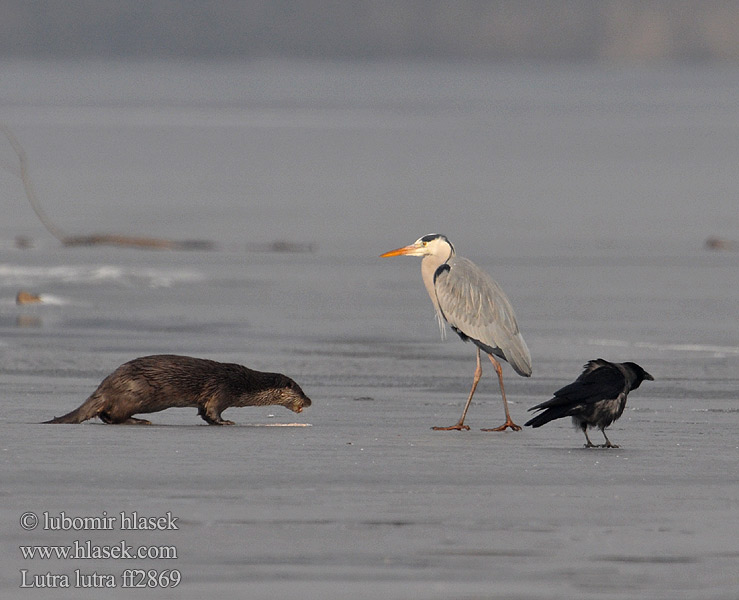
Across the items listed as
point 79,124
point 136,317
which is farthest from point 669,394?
point 79,124

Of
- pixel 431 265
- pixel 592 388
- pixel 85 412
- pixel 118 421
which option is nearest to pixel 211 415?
pixel 118 421

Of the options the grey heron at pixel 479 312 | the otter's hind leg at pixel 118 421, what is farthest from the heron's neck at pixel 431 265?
the otter's hind leg at pixel 118 421

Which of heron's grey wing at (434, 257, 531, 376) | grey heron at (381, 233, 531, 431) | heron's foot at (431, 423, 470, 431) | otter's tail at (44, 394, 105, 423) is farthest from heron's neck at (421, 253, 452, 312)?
otter's tail at (44, 394, 105, 423)

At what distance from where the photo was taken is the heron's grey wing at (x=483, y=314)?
31.7ft

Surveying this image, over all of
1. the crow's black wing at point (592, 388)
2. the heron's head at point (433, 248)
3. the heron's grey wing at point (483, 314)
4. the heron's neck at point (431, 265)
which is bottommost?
the crow's black wing at point (592, 388)

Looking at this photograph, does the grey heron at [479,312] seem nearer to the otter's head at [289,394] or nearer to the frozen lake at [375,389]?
the frozen lake at [375,389]

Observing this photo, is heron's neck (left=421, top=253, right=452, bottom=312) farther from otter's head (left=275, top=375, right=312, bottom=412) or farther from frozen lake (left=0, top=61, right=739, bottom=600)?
otter's head (left=275, top=375, right=312, bottom=412)

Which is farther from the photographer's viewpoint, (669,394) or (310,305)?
(310,305)

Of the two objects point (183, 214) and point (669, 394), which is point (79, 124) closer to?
point (183, 214)

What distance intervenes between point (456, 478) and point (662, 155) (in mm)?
39342

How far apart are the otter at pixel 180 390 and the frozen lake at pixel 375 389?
170 mm

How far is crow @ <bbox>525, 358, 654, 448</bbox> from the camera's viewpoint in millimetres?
8469

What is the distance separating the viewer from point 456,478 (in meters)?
7.55

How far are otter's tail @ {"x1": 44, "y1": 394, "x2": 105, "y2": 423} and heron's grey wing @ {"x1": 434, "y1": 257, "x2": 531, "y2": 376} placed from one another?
214 centimetres
